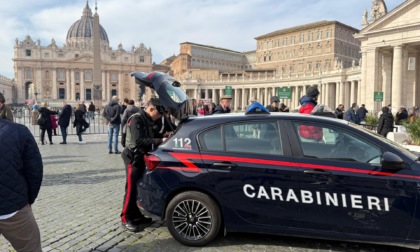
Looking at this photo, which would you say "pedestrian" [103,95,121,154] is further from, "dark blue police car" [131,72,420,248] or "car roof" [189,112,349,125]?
"car roof" [189,112,349,125]

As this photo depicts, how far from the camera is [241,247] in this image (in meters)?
4.45

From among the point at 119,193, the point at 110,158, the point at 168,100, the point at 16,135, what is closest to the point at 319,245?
the point at 168,100

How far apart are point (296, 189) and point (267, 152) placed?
57 cm

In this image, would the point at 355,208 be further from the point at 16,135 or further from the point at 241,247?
the point at 16,135

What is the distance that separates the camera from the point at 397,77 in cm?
3619

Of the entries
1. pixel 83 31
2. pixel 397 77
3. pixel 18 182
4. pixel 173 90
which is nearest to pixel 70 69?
pixel 83 31

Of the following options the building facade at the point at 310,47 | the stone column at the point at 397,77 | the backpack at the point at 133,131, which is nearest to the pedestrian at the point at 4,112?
the backpack at the point at 133,131

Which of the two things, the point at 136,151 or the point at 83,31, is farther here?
the point at 83,31

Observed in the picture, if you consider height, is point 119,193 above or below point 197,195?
below

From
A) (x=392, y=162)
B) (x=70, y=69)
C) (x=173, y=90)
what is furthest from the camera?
(x=70, y=69)

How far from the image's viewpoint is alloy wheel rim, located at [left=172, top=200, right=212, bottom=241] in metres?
4.50

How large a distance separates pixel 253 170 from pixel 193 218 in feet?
3.42

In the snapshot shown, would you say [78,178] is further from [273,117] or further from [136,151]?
[273,117]

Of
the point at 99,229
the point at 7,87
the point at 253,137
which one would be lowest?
the point at 99,229
